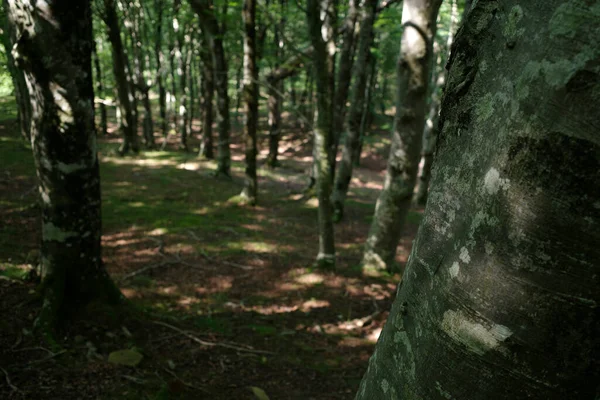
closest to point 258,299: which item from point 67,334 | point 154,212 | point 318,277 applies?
point 318,277

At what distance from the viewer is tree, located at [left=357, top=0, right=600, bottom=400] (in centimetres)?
54

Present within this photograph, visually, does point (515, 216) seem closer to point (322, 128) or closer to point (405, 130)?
point (322, 128)

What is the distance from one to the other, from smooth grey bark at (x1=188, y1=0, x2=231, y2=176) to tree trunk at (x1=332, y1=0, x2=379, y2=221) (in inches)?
153

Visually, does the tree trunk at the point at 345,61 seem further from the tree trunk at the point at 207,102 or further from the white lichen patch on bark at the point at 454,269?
the white lichen patch on bark at the point at 454,269

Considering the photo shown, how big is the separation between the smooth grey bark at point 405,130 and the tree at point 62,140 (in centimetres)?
440

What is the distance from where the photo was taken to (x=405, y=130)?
20.5 feet

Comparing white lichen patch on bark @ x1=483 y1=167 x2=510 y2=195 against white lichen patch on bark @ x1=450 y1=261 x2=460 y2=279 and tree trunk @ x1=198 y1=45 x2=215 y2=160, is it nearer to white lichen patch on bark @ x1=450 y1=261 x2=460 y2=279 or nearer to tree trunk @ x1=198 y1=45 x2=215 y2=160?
white lichen patch on bark @ x1=450 y1=261 x2=460 y2=279

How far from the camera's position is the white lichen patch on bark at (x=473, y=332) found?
2.08 feet

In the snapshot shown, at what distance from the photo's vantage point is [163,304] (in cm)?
523

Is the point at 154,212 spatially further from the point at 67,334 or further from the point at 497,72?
the point at 497,72

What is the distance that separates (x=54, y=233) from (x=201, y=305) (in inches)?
94.3

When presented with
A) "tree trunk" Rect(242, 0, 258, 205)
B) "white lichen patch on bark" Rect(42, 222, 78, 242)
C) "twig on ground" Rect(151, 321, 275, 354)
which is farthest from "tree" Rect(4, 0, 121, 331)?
"tree trunk" Rect(242, 0, 258, 205)

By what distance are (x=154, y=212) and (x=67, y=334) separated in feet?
22.5

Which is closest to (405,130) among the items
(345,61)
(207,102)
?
(345,61)
